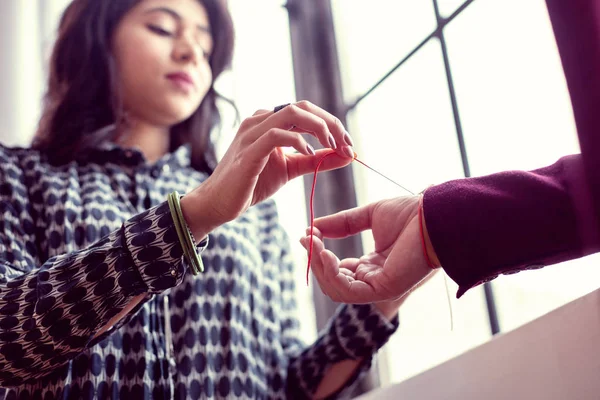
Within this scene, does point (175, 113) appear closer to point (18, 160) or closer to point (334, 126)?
point (18, 160)

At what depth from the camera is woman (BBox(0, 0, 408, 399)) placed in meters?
0.66

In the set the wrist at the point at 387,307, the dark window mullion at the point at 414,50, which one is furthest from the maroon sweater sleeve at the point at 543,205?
the dark window mullion at the point at 414,50

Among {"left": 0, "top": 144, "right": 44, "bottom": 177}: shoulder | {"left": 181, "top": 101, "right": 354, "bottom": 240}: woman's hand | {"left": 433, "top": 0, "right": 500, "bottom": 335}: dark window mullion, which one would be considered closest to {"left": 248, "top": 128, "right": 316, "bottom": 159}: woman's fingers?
{"left": 181, "top": 101, "right": 354, "bottom": 240}: woman's hand

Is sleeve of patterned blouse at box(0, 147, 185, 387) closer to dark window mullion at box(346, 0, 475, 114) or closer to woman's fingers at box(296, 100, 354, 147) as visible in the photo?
woman's fingers at box(296, 100, 354, 147)

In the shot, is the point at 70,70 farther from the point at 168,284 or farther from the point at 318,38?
the point at 168,284

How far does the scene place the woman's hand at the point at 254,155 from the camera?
0.62 metres

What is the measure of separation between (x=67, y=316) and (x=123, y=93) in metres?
0.55

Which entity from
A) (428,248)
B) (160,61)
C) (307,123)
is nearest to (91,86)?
(160,61)

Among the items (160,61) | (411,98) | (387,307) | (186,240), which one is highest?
Answer: (160,61)

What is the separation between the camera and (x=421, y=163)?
104 cm

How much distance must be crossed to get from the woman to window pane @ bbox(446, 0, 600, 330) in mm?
209

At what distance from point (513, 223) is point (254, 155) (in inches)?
10.1

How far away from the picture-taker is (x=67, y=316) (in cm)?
67

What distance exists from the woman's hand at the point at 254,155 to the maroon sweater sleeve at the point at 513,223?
15cm
